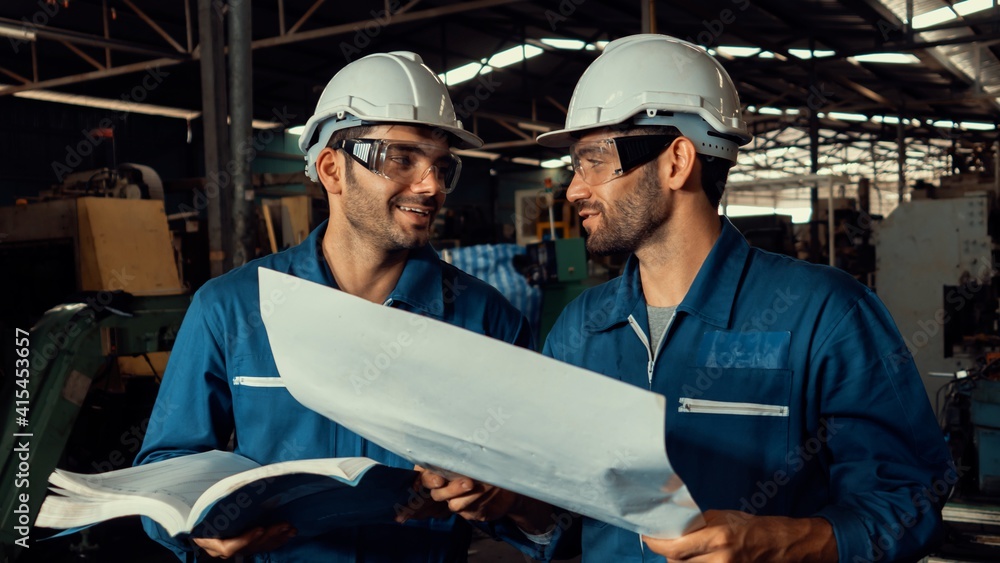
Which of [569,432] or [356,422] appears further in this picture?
[356,422]

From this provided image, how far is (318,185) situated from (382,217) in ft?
17.7

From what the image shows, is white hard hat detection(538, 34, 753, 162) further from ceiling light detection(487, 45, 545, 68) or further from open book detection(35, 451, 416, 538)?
ceiling light detection(487, 45, 545, 68)

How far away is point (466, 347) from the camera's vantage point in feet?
3.02

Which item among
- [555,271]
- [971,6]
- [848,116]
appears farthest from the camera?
[848,116]

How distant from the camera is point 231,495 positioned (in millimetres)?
1219

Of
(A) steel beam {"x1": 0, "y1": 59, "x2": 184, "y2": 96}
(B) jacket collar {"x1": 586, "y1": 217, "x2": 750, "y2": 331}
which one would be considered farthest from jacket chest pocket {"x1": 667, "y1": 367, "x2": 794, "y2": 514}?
(A) steel beam {"x1": 0, "y1": 59, "x2": 184, "y2": 96}

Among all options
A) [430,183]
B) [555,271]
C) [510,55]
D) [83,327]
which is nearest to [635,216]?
[430,183]

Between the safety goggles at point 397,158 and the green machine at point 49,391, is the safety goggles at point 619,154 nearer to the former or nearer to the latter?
the safety goggles at point 397,158

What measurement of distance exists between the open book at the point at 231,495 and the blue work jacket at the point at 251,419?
22 centimetres

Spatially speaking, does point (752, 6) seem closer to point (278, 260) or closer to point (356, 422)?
point (278, 260)

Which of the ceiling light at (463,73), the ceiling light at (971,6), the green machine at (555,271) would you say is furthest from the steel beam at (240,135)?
the ceiling light at (463,73)

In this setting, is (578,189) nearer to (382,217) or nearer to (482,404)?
(382,217)

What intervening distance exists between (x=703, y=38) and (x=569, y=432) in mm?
→ 11734

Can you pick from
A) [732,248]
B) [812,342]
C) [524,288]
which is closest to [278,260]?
[732,248]
